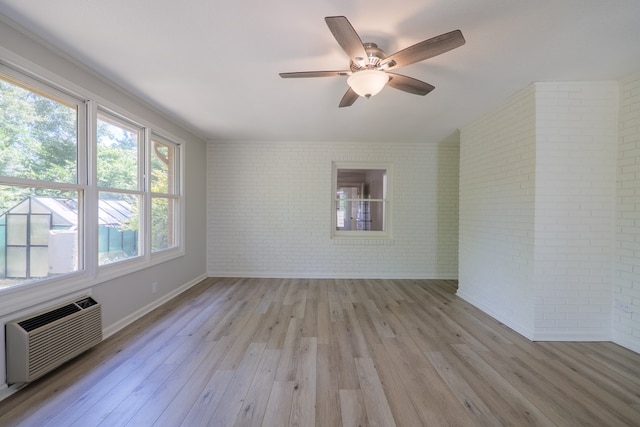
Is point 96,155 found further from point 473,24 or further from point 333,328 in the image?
point 473,24

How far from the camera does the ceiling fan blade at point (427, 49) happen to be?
143 centimetres

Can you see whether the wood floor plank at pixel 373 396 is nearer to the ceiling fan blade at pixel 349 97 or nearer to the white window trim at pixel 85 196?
the ceiling fan blade at pixel 349 97

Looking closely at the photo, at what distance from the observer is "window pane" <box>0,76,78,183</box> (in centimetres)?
173

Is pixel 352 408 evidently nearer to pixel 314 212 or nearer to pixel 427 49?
pixel 427 49

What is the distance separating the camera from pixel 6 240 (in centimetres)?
174

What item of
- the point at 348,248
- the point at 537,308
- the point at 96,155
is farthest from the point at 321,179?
the point at 537,308

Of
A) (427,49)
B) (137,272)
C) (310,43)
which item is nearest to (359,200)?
(310,43)

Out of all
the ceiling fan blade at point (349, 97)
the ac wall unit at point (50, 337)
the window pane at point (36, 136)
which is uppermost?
the ceiling fan blade at point (349, 97)

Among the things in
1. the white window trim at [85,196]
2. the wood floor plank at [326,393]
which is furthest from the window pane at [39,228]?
the wood floor plank at [326,393]

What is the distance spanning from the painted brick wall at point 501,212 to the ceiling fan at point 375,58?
144 centimetres

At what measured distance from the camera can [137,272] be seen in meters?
2.88

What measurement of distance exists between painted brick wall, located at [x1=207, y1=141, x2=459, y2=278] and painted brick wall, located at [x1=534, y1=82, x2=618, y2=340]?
2.17 metres

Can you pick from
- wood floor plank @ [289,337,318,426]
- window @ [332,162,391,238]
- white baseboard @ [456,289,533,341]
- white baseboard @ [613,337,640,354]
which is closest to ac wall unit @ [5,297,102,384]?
wood floor plank @ [289,337,318,426]

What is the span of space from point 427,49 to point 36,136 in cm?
291
